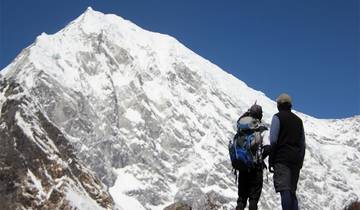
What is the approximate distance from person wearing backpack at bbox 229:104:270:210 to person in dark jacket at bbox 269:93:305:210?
0.20 meters

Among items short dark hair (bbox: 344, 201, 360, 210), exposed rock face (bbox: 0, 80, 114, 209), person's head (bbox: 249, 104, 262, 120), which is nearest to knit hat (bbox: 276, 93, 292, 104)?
person's head (bbox: 249, 104, 262, 120)

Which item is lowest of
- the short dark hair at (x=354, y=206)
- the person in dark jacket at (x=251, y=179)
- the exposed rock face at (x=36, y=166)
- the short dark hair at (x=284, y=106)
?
the person in dark jacket at (x=251, y=179)

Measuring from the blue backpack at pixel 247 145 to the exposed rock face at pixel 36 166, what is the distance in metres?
44.5

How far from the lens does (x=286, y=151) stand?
11.2 metres

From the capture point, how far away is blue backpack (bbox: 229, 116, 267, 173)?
38.0 ft

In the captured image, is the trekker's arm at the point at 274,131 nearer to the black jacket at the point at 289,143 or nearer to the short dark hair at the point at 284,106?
the black jacket at the point at 289,143

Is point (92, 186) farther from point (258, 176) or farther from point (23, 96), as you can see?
point (258, 176)

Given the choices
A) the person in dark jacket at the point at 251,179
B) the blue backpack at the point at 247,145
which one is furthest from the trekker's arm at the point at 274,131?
the person in dark jacket at the point at 251,179

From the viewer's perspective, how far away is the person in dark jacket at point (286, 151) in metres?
11.0

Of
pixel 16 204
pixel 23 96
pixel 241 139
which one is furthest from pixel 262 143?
pixel 23 96

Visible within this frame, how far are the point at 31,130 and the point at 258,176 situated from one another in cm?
8489

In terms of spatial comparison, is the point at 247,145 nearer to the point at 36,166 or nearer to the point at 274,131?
the point at 274,131

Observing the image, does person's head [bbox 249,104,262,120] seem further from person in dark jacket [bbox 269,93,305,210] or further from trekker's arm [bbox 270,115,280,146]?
trekker's arm [bbox 270,115,280,146]

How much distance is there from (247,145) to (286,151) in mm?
666
